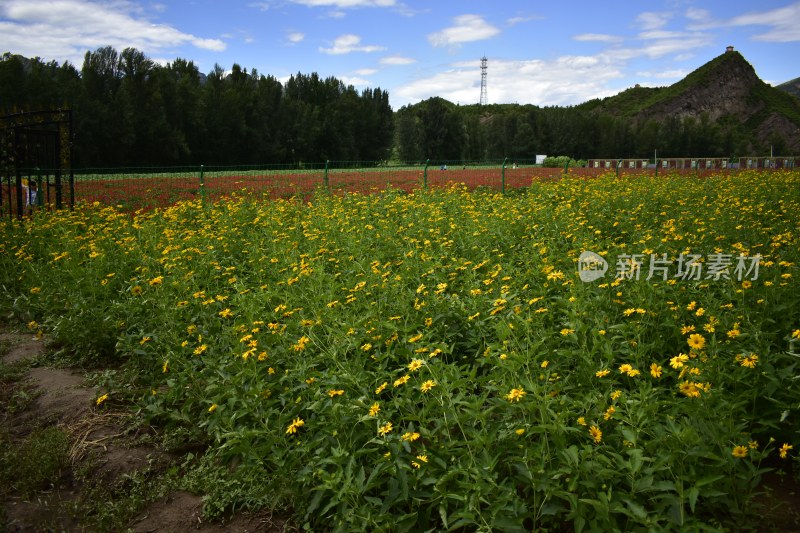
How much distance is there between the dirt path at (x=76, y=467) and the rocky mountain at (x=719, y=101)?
98763 millimetres

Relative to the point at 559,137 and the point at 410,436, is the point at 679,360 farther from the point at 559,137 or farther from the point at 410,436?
the point at 559,137

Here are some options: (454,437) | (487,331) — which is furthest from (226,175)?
(454,437)

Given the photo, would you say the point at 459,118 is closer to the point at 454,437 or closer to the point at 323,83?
Result: the point at 323,83

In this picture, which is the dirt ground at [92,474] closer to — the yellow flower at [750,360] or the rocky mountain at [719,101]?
the yellow flower at [750,360]

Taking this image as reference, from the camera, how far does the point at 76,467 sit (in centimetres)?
310

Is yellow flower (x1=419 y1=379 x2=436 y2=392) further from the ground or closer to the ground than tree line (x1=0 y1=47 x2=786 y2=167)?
closer to the ground

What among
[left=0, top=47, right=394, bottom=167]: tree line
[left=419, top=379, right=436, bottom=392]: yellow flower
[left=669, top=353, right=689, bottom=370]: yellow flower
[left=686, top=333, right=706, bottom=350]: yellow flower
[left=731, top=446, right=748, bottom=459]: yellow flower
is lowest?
[left=731, top=446, right=748, bottom=459]: yellow flower

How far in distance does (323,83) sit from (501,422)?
64288 mm

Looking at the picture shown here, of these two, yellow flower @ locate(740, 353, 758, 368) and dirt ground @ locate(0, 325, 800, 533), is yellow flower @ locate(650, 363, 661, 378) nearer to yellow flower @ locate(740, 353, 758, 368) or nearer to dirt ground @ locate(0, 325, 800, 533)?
yellow flower @ locate(740, 353, 758, 368)

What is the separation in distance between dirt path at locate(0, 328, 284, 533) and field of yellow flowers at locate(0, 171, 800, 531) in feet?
0.57

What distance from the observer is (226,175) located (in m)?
13.6

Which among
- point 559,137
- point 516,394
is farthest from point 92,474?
point 559,137

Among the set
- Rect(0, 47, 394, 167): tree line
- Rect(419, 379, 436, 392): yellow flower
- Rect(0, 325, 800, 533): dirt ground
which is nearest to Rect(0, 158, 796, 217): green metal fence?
Rect(0, 325, 800, 533): dirt ground

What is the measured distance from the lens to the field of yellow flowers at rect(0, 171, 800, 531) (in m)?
2.21
